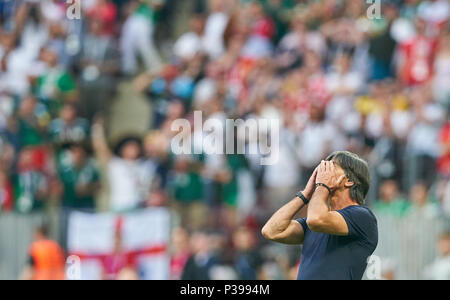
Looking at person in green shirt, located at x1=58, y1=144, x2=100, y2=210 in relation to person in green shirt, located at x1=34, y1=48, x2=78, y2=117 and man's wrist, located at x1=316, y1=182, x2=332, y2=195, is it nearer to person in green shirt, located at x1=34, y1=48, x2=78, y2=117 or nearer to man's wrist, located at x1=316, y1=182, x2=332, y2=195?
person in green shirt, located at x1=34, y1=48, x2=78, y2=117

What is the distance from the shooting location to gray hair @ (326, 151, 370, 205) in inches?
247

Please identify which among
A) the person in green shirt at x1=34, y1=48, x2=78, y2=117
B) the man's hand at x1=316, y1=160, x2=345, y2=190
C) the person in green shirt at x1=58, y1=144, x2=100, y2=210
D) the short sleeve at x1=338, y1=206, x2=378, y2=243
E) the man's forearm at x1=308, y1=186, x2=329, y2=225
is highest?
the person in green shirt at x1=34, y1=48, x2=78, y2=117

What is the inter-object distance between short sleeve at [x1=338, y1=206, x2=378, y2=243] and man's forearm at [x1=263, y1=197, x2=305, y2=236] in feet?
1.07

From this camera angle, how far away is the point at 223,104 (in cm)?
1420

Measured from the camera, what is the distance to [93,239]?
12.3 metres

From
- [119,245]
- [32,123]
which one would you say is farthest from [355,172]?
[32,123]

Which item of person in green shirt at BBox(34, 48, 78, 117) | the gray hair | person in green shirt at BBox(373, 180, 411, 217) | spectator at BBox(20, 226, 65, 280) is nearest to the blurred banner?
spectator at BBox(20, 226, 65, 280)

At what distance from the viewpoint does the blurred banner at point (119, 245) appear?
40.0 ft

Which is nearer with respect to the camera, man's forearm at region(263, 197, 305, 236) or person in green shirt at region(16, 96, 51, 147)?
man's forearm at region(263, 197, 305, 236)

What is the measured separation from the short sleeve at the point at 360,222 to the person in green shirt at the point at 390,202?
21.3 ft

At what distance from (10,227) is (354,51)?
18.4ft

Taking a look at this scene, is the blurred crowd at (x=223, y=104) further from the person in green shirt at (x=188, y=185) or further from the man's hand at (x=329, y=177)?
the man's hand at (x=329, y=177)

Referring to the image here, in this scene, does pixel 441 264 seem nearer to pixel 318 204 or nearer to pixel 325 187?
pixel 325 187

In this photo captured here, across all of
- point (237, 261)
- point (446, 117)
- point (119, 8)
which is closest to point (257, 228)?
point (237, 261)
